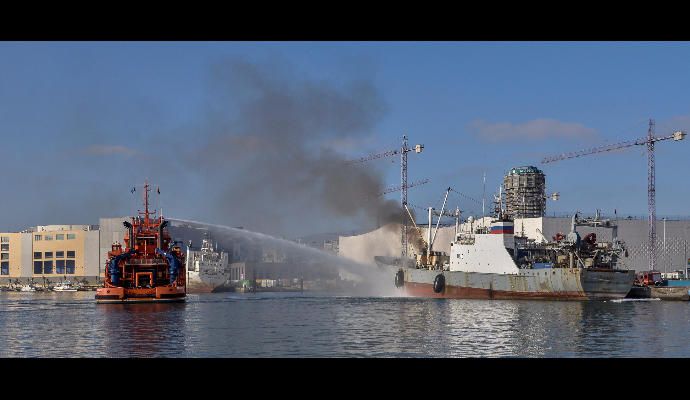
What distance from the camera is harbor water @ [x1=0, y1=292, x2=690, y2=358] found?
4412 cm

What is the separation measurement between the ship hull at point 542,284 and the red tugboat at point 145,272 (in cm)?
3675

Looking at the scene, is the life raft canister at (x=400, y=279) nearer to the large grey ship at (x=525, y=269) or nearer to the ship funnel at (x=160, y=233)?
the large grey ship at (x=525, y=269)

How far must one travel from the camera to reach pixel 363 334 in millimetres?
54000

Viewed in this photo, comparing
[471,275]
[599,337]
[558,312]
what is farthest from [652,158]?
[599,337]

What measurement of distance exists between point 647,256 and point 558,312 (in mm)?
103621

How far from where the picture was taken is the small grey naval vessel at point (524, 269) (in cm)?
10131

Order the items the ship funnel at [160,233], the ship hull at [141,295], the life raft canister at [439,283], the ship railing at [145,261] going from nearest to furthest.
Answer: the ship hull at [141,295] → the ship railing at [145,261] → the life raft canister at [439,283] → the ship funnel at [160,233]

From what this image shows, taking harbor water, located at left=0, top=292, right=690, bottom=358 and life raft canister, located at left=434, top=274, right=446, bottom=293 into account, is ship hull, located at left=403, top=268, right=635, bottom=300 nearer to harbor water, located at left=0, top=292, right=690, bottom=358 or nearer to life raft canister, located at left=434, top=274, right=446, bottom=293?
life raft canister, located at left=434, top=274, right=446, bottom=293

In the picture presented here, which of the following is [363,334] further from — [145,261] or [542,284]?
[145,261]

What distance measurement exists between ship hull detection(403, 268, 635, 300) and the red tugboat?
36.8 m

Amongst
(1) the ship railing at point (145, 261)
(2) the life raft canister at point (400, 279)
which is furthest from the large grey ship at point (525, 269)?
(1) the ship railing at point (145, 261)

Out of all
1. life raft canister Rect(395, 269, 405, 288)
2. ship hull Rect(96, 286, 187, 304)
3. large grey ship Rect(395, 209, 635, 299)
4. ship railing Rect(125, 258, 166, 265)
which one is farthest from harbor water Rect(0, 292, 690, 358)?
life raft canister Rect(395, 269, 405, 288)
